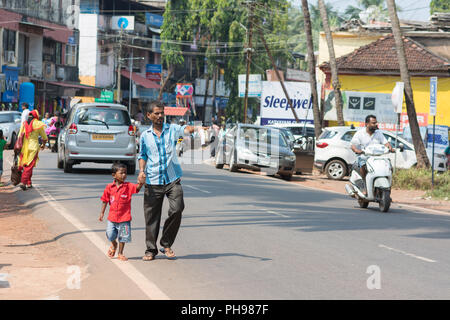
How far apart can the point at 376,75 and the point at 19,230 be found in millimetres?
37510

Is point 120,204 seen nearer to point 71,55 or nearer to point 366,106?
point 366,106

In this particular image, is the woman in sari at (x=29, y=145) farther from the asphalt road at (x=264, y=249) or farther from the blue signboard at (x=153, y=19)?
the blue signboard at (x=153, y=19)

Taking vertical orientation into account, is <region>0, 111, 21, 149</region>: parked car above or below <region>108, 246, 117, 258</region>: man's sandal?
above

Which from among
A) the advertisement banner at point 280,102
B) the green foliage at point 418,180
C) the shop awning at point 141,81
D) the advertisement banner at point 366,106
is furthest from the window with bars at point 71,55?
the green foliage at point 418,180

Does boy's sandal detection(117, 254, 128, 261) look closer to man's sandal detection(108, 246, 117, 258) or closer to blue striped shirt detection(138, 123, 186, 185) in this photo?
man's sandal detection(108, 246, 117, 258)

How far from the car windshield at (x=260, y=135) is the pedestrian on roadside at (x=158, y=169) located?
18.0 meters

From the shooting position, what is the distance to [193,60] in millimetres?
85750

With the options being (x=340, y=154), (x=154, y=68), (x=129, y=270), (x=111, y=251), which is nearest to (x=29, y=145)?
(x=111, y=251)

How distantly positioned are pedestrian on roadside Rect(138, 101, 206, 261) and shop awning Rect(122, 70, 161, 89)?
211 ft

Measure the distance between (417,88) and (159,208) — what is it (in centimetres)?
3957

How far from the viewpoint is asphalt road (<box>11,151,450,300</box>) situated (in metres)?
8.03

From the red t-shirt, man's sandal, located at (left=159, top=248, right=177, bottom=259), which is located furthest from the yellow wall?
the red t-shirt
